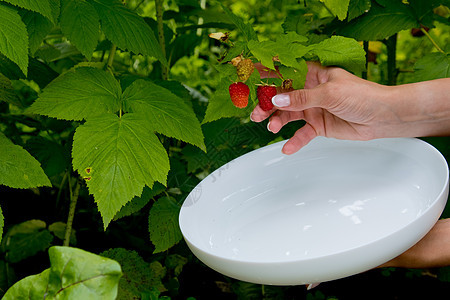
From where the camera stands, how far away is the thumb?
0.94 m

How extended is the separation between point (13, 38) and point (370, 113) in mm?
719

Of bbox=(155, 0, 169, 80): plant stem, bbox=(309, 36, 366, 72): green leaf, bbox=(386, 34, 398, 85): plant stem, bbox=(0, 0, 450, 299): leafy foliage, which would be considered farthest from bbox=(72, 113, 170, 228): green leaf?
bbox=(386, 34, 398, 85): plant stem

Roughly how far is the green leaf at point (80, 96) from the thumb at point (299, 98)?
317 millimetres

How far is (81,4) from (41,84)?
33 centimetres

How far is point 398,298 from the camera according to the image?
147 cm

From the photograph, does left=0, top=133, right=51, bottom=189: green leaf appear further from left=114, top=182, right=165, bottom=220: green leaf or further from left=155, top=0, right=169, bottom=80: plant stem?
left=155, top=0, right=169, bottom=80: plant stem

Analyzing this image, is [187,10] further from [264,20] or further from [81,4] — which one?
[264,20]

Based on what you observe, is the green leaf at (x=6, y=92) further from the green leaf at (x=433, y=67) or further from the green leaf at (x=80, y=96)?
the green leaf at (x=433, y=67)

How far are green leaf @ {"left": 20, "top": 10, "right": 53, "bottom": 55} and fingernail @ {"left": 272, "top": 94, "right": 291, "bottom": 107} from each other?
0.46 metres

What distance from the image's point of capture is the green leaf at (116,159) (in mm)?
786

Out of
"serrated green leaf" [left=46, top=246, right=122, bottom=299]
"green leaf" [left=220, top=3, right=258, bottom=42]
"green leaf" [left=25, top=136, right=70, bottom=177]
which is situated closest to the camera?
"serrated green leaf" [left=46, top=246, right=122, bottom=299]

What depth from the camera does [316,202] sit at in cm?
106

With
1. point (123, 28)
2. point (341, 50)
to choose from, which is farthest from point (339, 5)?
point (123, 28)

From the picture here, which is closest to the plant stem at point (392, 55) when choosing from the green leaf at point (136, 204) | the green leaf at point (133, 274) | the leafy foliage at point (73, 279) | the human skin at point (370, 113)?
the human skin at point (370, 113)
